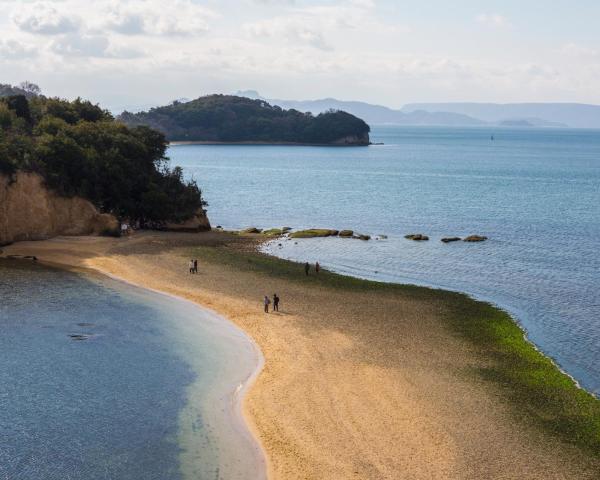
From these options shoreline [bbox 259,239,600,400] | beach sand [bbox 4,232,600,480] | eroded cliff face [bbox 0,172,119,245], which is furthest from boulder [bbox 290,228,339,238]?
A: beach sand [bbox 4,232,600,480]

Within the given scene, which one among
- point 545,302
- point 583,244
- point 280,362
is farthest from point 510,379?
point 583,244

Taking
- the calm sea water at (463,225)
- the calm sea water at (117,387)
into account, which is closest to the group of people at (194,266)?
the calm sea water at (117,387)

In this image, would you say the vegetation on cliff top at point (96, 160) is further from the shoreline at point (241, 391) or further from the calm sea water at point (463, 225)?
the shoreline at point (241, 391)

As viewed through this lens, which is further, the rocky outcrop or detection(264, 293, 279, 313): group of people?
the rocky outcrop

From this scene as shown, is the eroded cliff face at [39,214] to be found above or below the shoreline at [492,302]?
above

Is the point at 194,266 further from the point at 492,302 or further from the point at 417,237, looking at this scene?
the point at 417,237

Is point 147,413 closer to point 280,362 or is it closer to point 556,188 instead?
point 280,362

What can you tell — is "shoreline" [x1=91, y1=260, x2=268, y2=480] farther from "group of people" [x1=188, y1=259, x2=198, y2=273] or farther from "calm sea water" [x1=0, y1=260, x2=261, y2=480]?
"group of people" [x1=188, y1=259, x2=198, y2=273]
